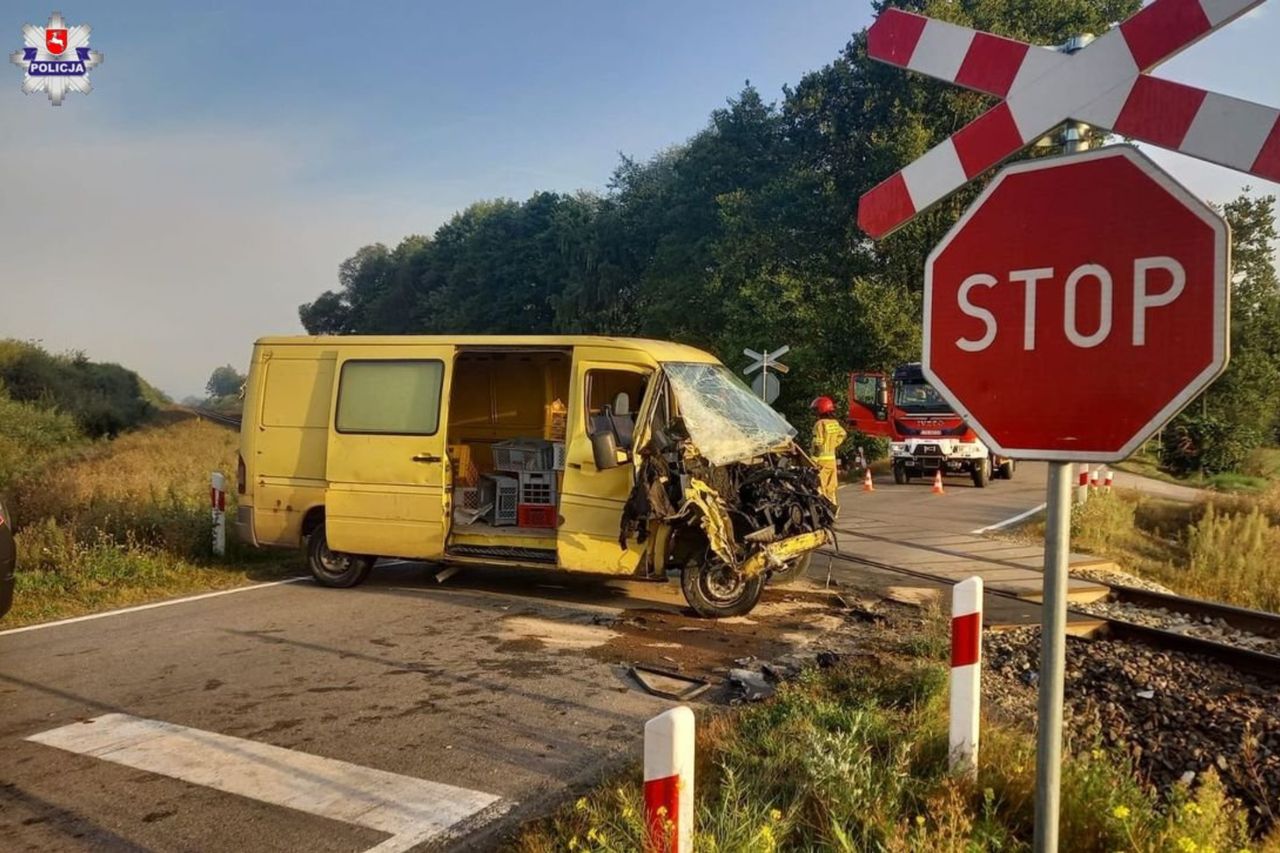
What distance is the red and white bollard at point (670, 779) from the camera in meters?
2.58

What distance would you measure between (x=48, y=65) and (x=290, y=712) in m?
11.9

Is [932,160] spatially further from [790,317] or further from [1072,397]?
[790,317]

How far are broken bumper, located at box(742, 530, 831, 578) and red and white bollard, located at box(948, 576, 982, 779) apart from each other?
3.63 metres

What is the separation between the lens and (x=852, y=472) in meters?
25.1

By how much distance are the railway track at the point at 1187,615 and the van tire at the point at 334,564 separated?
4.84 meters

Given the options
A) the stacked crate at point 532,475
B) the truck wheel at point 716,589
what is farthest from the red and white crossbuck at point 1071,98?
the stacked crate at point 532,475

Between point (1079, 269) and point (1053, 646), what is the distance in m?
0.93

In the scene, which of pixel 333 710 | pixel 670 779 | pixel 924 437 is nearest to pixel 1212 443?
pixel 924 437

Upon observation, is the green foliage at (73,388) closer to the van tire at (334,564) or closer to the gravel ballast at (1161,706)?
the van tire at (334,564)

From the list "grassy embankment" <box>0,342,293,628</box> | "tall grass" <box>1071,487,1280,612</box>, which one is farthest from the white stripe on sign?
"tall grass" <box>1071,487,1280,612</box>

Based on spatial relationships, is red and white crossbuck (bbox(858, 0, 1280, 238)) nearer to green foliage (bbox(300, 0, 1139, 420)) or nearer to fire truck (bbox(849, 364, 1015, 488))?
fire truck (bbox(849, 364, 1015, 488))

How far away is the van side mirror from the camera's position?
7.37m

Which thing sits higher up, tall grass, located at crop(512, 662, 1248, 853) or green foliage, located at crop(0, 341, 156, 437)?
green foliage, located at crop(0, 341, 156, 437)

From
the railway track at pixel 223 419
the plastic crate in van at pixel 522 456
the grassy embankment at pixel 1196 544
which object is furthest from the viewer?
the railway track at pixel 223 419
